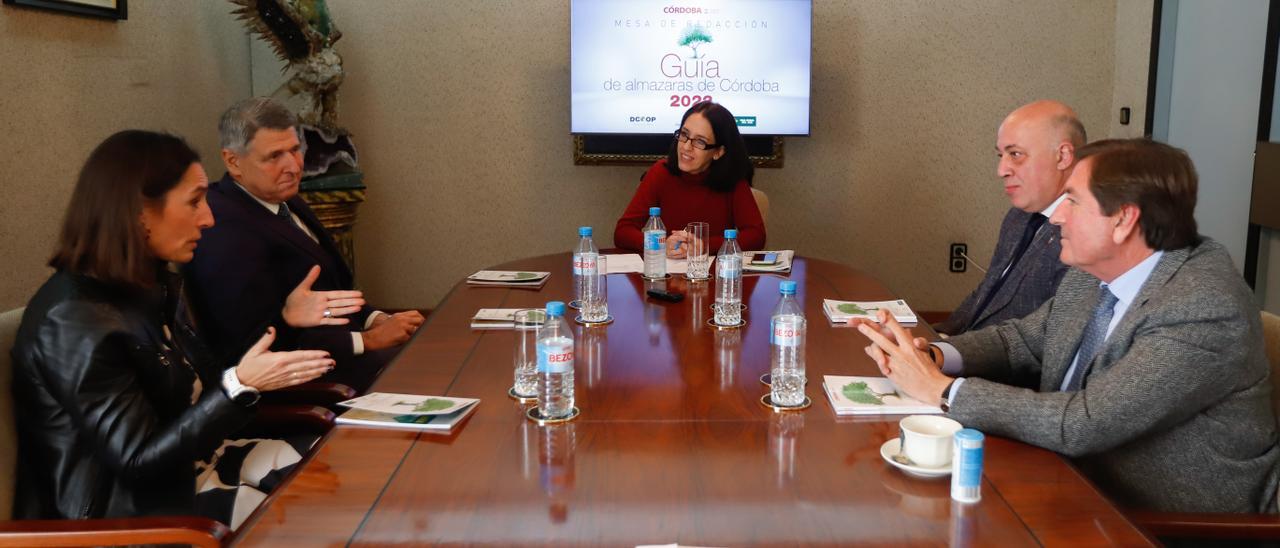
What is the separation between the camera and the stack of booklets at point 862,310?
2.47 metres

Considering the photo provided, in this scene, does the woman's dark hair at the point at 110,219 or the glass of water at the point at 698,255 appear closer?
the woman's dark hair at the point at 110,219

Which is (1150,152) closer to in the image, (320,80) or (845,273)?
(845,273)

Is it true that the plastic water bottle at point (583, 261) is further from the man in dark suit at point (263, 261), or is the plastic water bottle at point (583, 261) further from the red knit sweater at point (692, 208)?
the red knit sweater at point (692, 208)

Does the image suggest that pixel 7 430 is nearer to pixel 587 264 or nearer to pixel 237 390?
pixel 237 390

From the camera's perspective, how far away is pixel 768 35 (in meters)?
4.82

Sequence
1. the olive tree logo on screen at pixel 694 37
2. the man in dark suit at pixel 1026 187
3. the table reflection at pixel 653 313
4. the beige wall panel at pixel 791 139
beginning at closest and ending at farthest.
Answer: the table reflection at pixel 653 313 → the man in dark suit at pixel 1026 187 → the olive tree logo on screen at pixel 694 37 → the beige wall panel at pixel 791 139

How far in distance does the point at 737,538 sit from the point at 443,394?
30.9 inches

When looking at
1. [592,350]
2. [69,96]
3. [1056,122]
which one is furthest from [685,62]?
[592,350]

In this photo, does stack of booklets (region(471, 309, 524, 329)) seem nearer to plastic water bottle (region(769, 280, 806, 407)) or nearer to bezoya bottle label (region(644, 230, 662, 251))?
bezoya bottle label (region(644, 230, 662, 251))

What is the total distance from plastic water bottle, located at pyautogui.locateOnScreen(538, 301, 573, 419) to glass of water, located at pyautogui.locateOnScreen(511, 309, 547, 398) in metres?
0.03

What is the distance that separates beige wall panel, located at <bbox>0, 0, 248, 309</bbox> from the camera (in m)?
3.20

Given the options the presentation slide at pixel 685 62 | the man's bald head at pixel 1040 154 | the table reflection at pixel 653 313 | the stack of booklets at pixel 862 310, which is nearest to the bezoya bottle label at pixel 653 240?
the table reflection at pixel 653 313

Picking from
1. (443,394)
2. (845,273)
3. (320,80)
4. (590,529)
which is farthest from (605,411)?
(320,80)

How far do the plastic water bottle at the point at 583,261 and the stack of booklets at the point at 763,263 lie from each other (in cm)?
59
